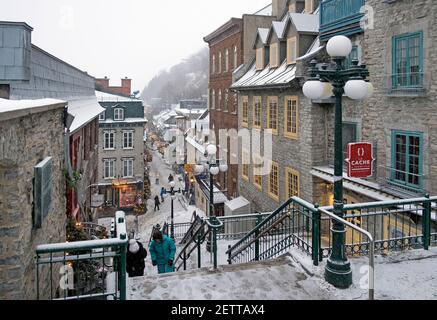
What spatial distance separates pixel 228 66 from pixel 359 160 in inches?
912

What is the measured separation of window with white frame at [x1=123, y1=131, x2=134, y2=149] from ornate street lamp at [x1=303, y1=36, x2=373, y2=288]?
34548mm

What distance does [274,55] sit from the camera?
69.7ft

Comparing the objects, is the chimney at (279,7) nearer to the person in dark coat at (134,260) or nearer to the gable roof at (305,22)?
the gable roof at (305,22)

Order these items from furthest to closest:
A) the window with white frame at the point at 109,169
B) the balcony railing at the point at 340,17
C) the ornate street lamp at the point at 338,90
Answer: the window with white frame at the point at 109,169 < the balcony railing at the point at 340,17 < the ornate street lamp at the point at 338,90

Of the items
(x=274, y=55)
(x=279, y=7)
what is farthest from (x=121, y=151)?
(x=274, y=55)

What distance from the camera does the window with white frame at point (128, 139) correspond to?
130 feet

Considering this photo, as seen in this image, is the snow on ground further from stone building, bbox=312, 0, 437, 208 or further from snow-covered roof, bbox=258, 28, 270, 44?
snow-covered roof, bbox=258, 28, 270, 44

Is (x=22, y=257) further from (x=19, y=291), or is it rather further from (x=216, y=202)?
(x=216, y=202)

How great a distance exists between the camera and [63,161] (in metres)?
9.44

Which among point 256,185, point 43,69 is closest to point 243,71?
point 256,185

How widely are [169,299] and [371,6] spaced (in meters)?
11.9

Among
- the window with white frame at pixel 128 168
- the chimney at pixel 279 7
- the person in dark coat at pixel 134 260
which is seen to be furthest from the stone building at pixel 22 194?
the window with white frame at pixel 128 168

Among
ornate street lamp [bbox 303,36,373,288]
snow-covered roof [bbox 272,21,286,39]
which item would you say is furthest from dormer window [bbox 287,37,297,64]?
ornate street lamp [bbox 303,36,373,288]

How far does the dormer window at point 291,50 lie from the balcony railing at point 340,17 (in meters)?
2.62
